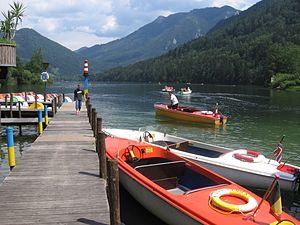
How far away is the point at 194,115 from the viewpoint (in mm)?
31531

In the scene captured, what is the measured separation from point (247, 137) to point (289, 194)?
44.8 ft

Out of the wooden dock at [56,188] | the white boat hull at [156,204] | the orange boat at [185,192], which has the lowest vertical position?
the white boat hull at [156,204]

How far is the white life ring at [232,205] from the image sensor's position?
26.6 ft

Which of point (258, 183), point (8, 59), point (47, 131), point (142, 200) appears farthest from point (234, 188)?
point (8, 59)

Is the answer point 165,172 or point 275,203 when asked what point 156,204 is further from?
point 275,203

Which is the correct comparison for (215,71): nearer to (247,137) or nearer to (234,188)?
(247,137)

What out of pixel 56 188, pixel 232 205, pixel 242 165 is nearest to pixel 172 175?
pixel 242 165

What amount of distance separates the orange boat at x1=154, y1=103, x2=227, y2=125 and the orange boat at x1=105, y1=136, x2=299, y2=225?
18.0 metres

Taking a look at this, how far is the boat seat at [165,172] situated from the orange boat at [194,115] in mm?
19267

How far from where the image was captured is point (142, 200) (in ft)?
34.2

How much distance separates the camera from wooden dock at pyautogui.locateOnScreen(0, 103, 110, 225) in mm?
7219

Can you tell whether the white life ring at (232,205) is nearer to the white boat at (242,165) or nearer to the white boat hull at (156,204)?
the white boat hull at (156,204)

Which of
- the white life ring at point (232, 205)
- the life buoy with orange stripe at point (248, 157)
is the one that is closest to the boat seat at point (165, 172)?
the white life ring at point (232, 205)

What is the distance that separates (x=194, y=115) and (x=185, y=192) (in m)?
22.0
